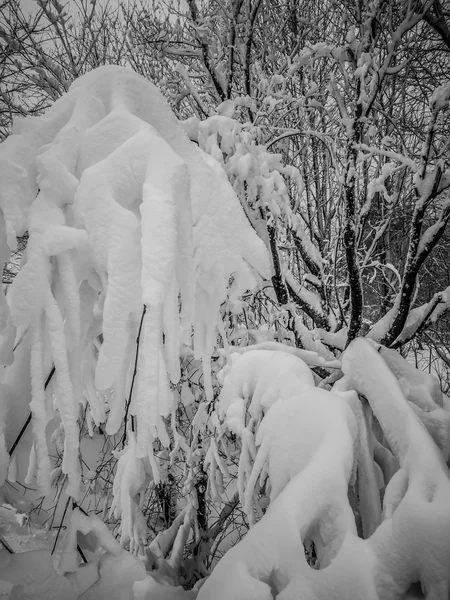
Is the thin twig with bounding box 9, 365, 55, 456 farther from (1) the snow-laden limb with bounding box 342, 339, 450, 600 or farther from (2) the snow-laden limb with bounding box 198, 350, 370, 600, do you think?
(1) the snow-laden limb with bounding box 342, 339, 450, 600

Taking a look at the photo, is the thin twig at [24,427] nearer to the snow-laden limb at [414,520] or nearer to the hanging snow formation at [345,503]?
the hanging snow formation at [345,503]

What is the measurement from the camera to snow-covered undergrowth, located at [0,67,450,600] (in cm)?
71

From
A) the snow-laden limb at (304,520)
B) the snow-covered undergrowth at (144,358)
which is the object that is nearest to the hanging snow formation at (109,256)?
the snow-covered undergrowth at (144,358)

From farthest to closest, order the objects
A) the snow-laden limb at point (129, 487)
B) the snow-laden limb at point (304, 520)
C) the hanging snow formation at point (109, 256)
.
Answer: the snow-laden limb at point (129, 487), the snow-laden limb at point (304, 520), the hanging snow formation at point (109, 256)

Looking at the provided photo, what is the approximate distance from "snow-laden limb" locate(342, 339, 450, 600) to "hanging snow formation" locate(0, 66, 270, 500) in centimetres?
66

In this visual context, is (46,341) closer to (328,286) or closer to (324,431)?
(324,431)

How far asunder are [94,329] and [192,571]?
2.74 metres

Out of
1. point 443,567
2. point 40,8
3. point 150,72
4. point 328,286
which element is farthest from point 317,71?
Result: point 443,567

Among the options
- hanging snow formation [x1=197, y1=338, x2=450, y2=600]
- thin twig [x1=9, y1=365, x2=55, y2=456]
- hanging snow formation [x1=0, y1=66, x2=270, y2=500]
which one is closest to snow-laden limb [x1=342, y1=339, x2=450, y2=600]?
hanging snow formation [x1=197, y1=338, x2=450, y2=600]

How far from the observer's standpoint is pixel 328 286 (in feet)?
15.0

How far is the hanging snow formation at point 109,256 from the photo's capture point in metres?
0.68

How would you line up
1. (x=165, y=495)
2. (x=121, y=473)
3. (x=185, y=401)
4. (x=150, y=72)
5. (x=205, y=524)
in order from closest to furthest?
(x=121, y=473), (x=185, y=401), (x=205, y=524), (x=165, y=495), (x=150, y=72)

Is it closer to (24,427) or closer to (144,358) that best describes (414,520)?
(144,358)

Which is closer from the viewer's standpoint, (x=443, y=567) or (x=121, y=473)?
(x=443, y=567)
